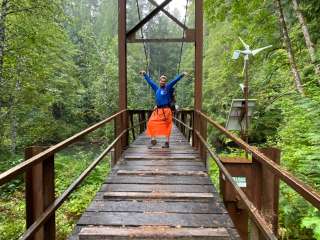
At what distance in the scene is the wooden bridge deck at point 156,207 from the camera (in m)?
3.16

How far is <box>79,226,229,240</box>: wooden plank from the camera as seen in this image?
10.1ft

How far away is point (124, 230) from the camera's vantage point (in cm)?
321

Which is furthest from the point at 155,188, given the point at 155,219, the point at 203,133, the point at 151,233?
the point at 203,133

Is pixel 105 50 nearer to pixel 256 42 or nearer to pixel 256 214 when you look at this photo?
pixel 256 42

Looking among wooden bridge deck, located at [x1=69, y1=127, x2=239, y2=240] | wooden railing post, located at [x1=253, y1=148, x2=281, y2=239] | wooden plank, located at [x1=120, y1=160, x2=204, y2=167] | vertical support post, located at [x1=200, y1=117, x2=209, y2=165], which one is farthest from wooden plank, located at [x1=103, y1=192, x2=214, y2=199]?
vertical support post, located at [x1=200, y1=117, x2=209, y2=165]

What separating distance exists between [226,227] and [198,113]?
137 inches

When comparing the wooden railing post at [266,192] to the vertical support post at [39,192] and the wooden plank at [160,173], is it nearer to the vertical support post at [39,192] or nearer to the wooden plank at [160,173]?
the vertical support post at [39,192]

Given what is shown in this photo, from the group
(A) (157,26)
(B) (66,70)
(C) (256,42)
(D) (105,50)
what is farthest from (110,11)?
(C) (256,42)

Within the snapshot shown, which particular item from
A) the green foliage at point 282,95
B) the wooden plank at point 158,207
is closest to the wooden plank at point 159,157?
the green foliage at point 282,95

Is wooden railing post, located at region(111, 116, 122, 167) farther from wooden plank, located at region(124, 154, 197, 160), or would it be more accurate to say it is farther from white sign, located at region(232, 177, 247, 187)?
white sign, located at region(232, 177, 247, 187)

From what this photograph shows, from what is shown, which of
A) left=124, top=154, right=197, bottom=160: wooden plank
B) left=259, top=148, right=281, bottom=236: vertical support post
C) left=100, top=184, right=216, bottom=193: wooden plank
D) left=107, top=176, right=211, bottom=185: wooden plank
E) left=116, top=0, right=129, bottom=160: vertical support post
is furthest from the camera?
left=116, top=0, right=129, bottom=160: vertical support post

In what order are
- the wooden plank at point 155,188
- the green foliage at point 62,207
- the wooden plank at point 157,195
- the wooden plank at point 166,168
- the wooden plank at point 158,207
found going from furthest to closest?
the green foliage at point 62,207 < the wooden plank at point 166,168 < the wooden plank at point 155,188 < the wooden plank at point 157,195 < the wooden plank at point 158,207

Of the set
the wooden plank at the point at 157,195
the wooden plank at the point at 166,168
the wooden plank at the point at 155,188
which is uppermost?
the wooden plank at the point at 166,168

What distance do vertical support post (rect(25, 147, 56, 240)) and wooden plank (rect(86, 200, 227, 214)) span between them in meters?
1.25
